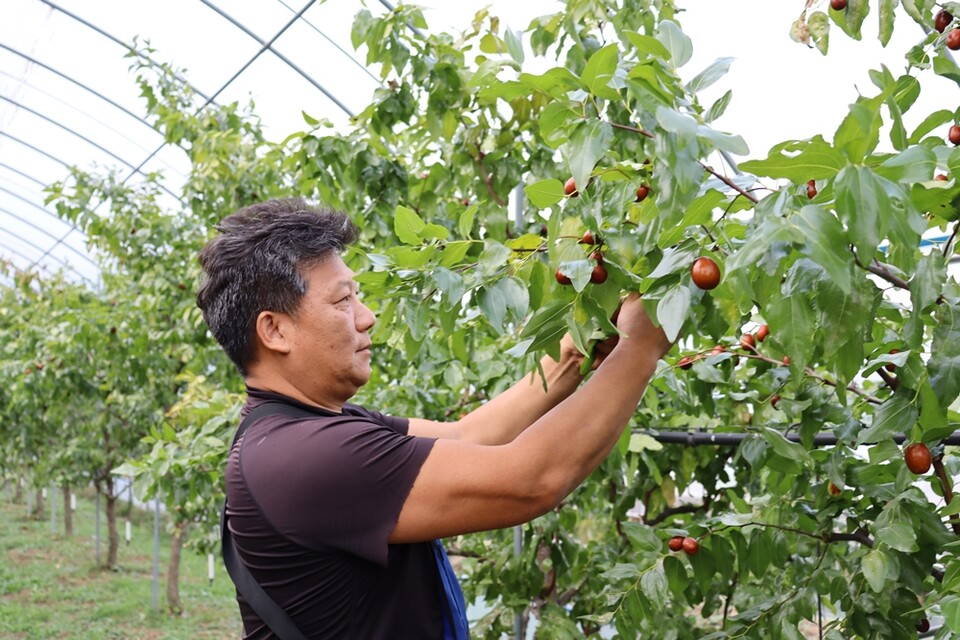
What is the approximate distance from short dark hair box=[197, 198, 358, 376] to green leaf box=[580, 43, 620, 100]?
2.33 feet

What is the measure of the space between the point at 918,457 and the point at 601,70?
2.91 feet

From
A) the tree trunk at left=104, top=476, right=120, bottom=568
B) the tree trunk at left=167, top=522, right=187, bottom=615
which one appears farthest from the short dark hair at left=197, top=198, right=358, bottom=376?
the tree trunk at left=104, top=476, right=120, bottom=568

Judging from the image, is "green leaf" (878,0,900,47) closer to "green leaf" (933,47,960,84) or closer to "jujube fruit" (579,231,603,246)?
"green leaf" (933,47,960,84)

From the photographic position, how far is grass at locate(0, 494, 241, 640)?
355 inches

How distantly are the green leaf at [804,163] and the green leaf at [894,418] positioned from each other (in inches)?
27.4

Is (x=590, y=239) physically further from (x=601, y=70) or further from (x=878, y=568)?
(x=878, y=568)

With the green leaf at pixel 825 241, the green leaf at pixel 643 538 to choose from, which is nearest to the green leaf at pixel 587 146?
the green leaf at pixel 825 241

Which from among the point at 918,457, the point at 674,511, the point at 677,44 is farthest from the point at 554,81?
the point at 674,511

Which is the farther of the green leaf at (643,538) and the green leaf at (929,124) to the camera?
the green leaf at (643,538)

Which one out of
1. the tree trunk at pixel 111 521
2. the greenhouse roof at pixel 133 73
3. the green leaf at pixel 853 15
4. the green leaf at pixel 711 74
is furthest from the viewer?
the tree trunk at pixel 111 521

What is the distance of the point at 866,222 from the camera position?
0.99 m

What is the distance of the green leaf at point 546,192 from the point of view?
5.15 feet

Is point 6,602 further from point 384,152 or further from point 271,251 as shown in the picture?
point 271,251

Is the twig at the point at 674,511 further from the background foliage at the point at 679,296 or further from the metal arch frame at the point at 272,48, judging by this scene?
the metal arch frame at the point at 272,48
